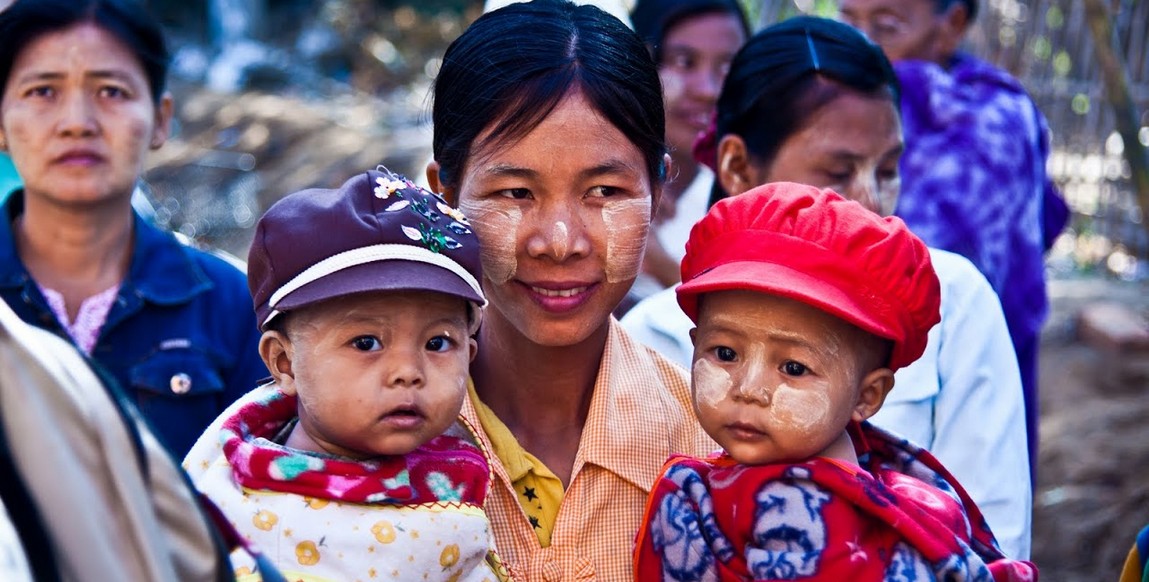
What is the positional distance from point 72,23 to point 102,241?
0.55 metres

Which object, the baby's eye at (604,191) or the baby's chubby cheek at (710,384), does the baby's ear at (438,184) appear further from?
the baby's chubby cheek at (710,384)

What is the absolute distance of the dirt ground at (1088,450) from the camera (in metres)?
5.92

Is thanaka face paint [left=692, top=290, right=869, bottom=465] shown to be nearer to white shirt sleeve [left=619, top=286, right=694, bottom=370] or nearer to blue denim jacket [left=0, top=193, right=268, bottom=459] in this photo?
white shirt sleeve [left=619, top=286, right=694, bottom=370]

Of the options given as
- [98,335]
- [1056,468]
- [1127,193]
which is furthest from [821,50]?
[1127,193]

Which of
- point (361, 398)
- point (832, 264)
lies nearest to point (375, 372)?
point (361, 398)

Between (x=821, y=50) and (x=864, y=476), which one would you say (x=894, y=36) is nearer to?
(x=821, y=50)

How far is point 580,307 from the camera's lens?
8.01ft

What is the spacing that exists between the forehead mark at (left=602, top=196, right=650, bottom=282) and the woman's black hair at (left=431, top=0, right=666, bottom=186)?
0.12 meters

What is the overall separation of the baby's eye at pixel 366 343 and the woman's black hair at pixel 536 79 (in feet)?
1.64

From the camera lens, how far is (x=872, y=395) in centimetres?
230

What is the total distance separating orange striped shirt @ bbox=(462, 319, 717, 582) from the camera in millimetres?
2307

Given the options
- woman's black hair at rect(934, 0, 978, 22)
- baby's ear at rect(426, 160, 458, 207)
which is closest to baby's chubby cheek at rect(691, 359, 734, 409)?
baby's ear at rect(426, 160, 458, 207)

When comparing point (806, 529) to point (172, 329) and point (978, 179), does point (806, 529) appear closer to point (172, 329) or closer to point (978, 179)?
point (172, 329)

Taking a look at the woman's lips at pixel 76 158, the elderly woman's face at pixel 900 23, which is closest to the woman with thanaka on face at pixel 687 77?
the elderly woman's face at pixel 900 23
